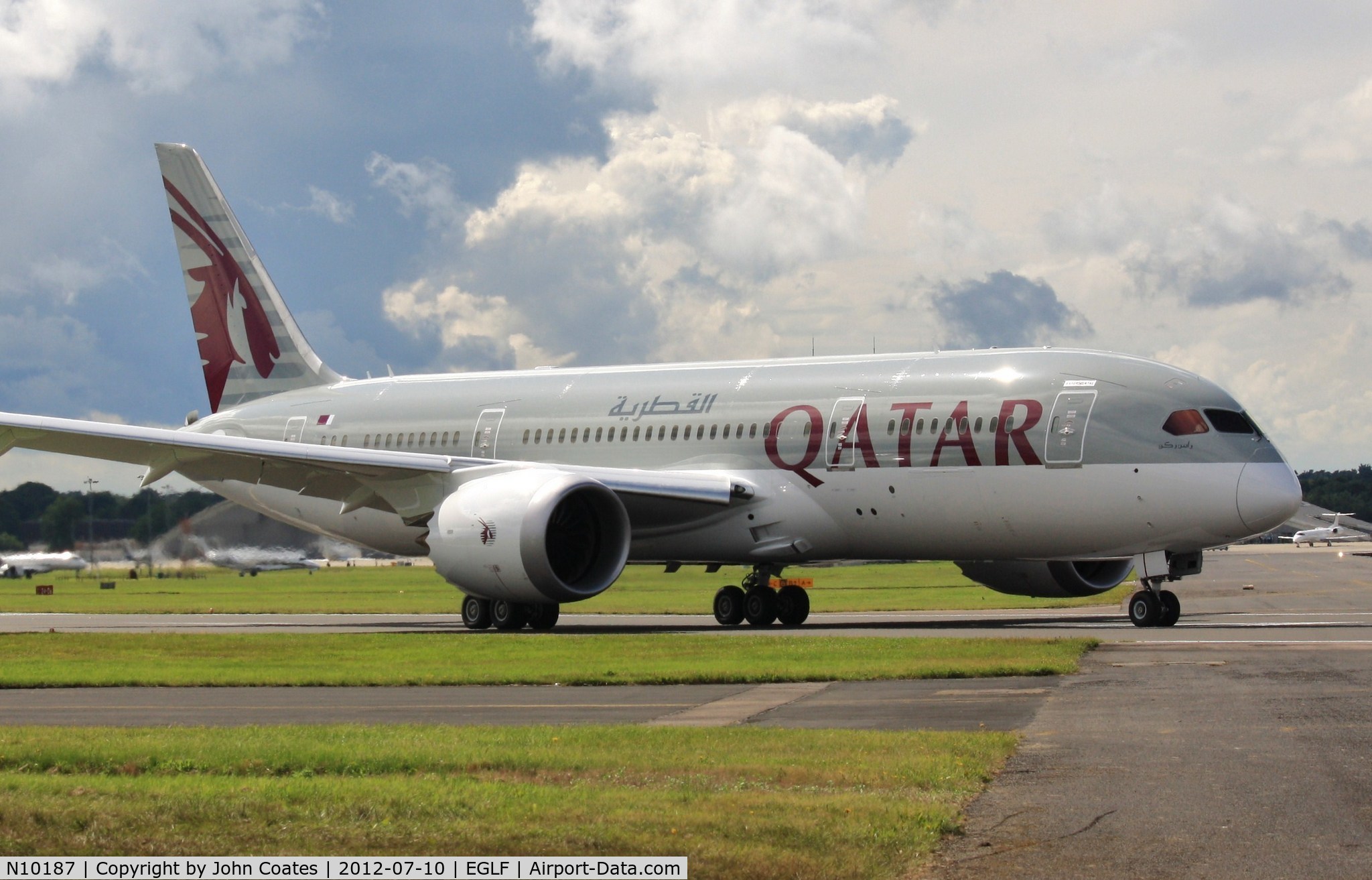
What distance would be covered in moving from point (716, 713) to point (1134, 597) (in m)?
14.4

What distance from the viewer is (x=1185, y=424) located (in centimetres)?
2548

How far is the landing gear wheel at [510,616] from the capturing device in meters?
28.6

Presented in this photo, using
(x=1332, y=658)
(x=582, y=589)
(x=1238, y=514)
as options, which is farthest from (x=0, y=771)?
(x=1238, y=514)

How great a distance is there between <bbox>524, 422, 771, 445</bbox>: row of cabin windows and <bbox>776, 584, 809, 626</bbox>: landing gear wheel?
2975mm

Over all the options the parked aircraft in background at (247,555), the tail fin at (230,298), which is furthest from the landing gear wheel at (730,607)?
the parked aircraft in background at (247,555)

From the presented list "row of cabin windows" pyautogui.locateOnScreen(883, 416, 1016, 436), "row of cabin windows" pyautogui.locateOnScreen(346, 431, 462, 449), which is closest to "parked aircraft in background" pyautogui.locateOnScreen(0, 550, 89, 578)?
"row of cabin windows" pyautogui.locateOnScreen(346, 431, 462, 449)

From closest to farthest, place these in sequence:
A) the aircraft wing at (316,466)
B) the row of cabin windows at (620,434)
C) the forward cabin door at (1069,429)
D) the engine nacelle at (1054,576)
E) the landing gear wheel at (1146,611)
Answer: the forward cabin door at (1069,429) < the landing gear wheel at (1146,611) < the row of cabin windows at (620,434) < the aircraft wing at (316,466) < the engine nacelle at (1054,576)

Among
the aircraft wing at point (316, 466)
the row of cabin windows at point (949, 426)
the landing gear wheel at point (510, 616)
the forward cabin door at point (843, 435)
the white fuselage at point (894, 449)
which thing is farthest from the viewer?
the landing gear wheel at point (510, 616)

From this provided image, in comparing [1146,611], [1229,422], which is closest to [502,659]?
[1146,611]

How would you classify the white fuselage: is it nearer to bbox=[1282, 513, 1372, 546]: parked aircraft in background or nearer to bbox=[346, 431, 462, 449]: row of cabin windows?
bbox=[346, 431, 462, 449]: row of cabin windows

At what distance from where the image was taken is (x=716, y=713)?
14133mm
